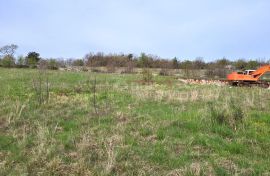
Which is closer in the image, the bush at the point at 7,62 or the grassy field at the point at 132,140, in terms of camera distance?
the grassy field at the point at 132,140

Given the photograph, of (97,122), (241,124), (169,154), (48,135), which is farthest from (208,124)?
(48,135)

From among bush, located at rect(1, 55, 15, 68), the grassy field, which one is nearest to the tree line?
bush, located at rect(1, 55, 15, 68)

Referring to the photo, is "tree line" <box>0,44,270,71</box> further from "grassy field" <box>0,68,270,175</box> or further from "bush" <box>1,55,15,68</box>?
"grassy field" <box>0,68,270,175</box>

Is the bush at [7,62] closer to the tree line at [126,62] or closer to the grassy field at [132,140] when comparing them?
the tree line at [126,62]

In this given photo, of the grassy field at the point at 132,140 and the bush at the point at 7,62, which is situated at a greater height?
the bush at the point at 7,62

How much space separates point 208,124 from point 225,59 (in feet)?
138

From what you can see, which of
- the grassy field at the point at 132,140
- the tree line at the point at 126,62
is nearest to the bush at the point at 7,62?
the tree line at the point at 126,62

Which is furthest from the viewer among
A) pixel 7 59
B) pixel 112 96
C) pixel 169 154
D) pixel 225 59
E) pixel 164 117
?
pixel 225 59

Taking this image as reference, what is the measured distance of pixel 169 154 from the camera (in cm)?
645

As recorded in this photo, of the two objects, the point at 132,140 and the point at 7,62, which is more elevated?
the point at 7,62

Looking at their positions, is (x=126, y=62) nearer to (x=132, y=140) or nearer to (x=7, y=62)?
(x=7, y=62)

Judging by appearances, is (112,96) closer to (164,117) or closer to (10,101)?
(10,101)

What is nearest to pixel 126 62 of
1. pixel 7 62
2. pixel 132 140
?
pixel 7 62

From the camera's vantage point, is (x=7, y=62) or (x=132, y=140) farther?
(x=7, y=62)
